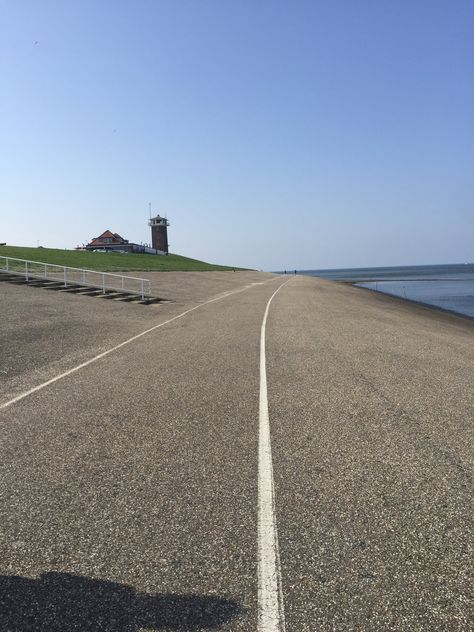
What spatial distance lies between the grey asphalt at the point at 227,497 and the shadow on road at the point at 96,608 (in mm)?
10

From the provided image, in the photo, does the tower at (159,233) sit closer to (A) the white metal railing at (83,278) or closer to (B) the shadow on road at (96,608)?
(A) the white metal railing at (83,278)

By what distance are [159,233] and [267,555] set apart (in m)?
143

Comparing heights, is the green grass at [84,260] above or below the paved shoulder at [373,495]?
above

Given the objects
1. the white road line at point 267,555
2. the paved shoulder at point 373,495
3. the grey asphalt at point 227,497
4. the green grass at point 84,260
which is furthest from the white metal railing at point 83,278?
the white road line at point 267,555

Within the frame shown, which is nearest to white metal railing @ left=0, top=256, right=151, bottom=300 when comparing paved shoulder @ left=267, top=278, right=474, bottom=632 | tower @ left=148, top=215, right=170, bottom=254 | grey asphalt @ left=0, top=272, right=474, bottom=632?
grey asphalt @ left=0, top=272, right=474, bottom=632

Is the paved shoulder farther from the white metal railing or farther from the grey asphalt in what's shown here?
the white metal railing

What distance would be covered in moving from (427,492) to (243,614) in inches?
86.0

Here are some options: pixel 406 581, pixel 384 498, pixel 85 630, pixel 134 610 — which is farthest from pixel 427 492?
pixel 85 630

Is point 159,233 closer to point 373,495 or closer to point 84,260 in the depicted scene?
point 84,260

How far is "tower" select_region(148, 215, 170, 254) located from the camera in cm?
14130

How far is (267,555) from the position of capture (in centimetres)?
336

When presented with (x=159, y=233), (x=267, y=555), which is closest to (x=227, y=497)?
(x=267, y=555)

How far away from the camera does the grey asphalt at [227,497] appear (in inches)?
115

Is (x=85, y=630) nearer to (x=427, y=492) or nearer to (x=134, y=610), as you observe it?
(x=134, y=610)
